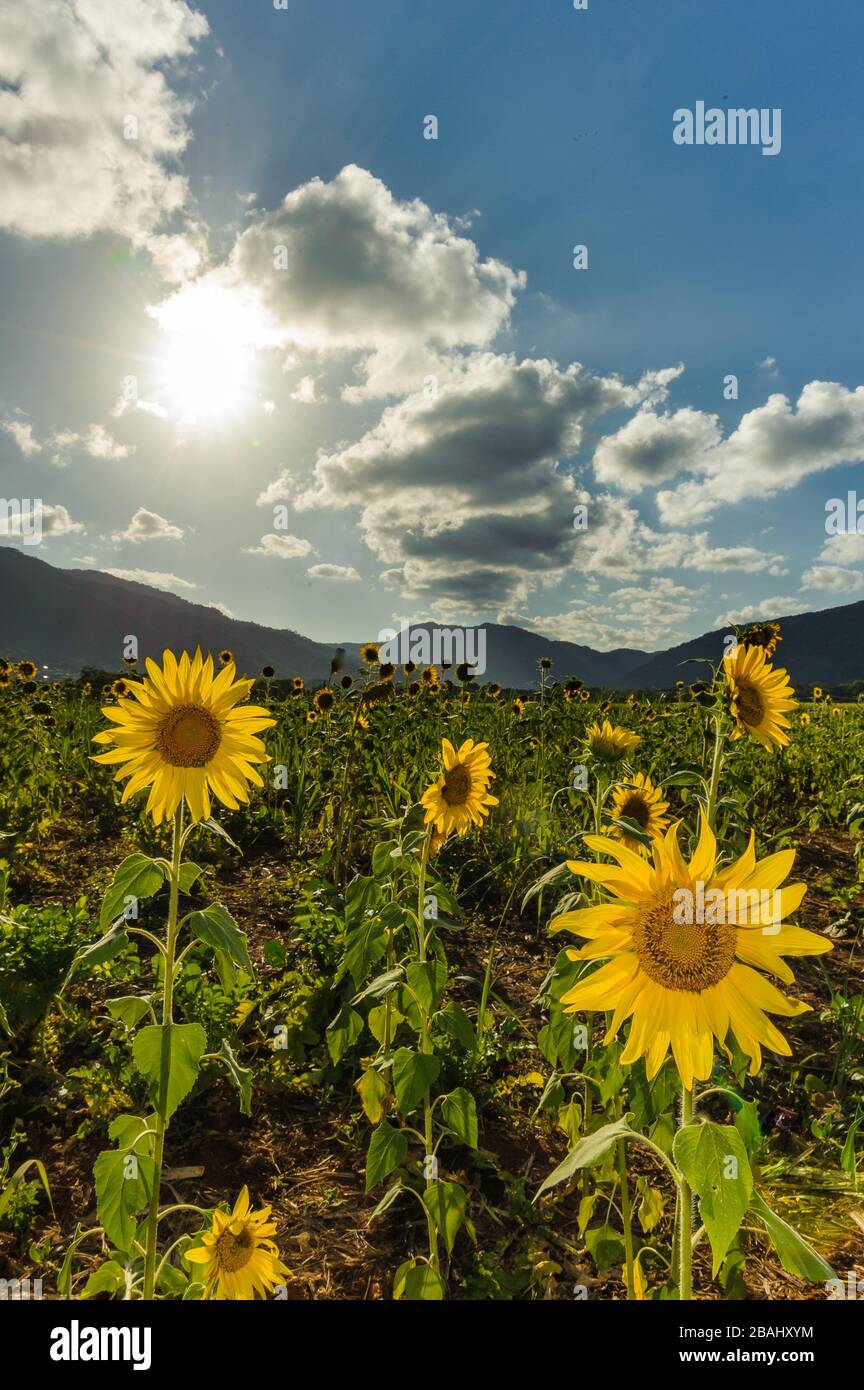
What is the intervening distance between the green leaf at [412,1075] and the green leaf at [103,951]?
2.94 feet

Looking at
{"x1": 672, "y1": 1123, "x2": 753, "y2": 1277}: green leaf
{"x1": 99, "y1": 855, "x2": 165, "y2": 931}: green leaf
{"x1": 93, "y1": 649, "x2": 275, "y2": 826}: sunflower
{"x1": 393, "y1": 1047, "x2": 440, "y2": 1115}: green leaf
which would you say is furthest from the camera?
{"x1": 93, "y1": 649, "x2": 275, "y2": 826}: sunflower

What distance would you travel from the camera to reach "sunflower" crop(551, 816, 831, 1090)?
4.80 ft

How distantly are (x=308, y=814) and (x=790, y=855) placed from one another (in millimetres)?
5715

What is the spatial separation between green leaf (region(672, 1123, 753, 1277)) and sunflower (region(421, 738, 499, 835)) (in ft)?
6.07

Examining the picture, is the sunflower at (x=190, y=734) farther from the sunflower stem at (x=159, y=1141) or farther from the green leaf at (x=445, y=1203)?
the green leaf at (x=445, y=1203)

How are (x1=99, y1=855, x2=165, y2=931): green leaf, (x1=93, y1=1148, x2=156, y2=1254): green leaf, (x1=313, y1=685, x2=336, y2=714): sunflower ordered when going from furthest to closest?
1. (x1=313, y1=685, x2=336, y2=714): sunflower
2. (x1=99, y1=855, x2=165, y2=931): green leaf
3. (x1=93, y1=1148, x2=156, y2=1254): green leaf

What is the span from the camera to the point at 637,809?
2.95m

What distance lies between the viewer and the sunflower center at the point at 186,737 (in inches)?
93.0

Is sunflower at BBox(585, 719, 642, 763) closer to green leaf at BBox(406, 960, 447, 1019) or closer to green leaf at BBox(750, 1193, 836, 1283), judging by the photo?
green leaf at BBox(406, 960, 447, 1019)

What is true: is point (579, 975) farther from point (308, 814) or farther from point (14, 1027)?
point (308, 814)

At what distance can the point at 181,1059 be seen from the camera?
1653 mm

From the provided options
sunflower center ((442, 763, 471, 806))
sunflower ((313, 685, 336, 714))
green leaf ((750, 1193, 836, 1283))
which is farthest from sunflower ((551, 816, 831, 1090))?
sunflower ((313, 685, 336, 714))

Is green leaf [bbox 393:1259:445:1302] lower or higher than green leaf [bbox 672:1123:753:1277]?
lower
